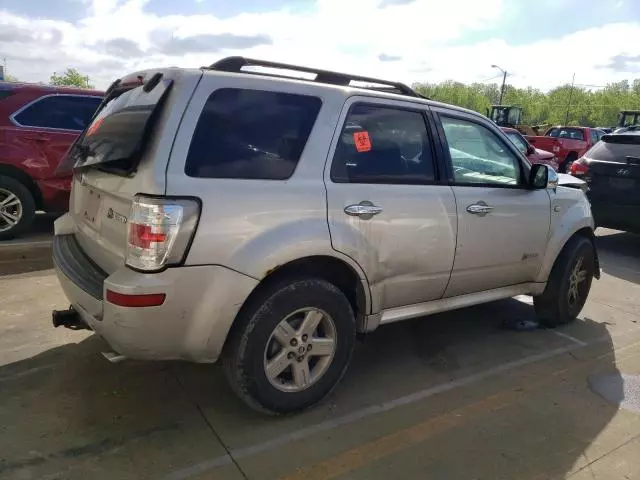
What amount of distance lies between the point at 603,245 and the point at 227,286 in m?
7.32

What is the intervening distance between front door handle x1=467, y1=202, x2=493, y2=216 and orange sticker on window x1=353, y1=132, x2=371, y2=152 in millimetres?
899

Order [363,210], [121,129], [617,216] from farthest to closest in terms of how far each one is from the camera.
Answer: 1. [617,216]
2. [363,210]
3. [121,129]

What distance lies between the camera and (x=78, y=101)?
6.97 m

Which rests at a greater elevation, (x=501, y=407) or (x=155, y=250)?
(x=155, y=250)

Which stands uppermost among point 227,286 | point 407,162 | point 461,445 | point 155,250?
point 407,162

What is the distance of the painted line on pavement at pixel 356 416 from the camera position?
264cm

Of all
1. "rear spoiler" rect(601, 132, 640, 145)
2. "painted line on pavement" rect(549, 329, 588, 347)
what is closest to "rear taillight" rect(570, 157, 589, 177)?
"rear spoiler" rect(601, 132, 640, 145)

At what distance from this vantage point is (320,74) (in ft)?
10.9

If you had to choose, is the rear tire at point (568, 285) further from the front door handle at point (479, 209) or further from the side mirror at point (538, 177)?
the front door handle at point (479, 209)

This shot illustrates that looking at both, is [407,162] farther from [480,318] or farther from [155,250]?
[480,318]

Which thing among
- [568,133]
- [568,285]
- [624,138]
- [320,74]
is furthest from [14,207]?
[568,133]

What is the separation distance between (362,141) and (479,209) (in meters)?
1.05

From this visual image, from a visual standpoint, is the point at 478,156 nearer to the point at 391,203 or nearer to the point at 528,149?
the point at 391,203

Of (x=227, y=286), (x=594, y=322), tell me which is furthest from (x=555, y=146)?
(x=227, y=286)
